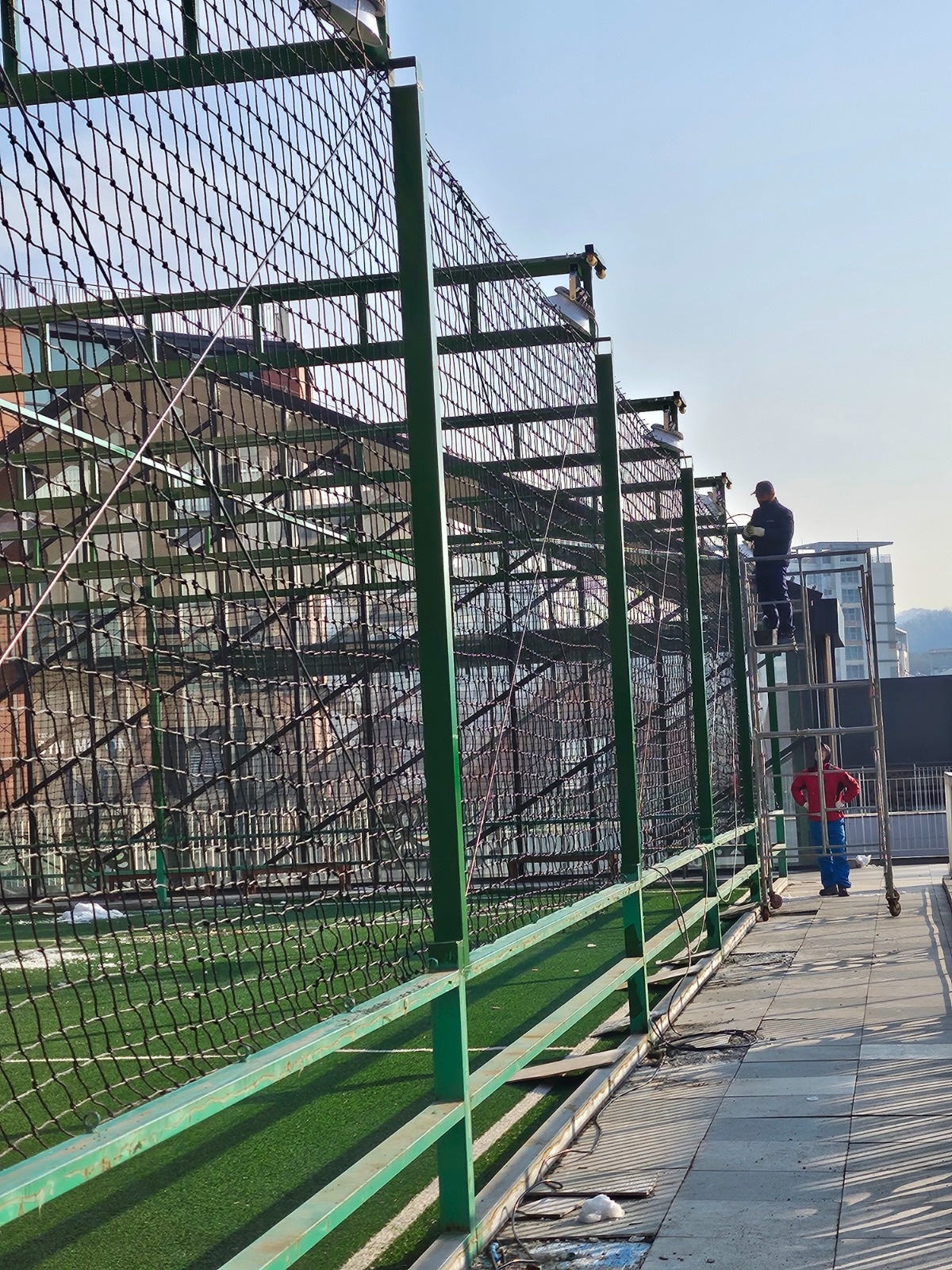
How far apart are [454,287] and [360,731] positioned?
177cm

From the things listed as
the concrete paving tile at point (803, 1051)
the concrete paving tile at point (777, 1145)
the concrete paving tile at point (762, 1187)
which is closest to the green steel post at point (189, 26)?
the concrete paving tile at point (762, 1187)

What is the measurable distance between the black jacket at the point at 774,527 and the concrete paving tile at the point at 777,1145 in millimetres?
8413

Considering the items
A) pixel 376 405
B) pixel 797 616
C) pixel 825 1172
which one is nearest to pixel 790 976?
pixel 825 1172

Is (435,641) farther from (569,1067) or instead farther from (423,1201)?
(569,1067)

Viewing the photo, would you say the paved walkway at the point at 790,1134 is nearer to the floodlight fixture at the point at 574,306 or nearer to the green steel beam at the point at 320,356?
the green steel beam at the point at 320,356

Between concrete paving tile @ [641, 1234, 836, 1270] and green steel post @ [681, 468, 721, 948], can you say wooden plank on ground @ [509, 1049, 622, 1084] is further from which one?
green steel post @ [681, 468, 721, 948]

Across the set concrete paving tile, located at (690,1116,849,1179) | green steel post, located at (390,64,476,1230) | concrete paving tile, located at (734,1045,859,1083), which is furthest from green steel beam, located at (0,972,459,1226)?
concrete paving tile, located at (734,1045,859,1083)

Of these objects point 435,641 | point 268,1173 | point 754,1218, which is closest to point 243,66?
point 435,641

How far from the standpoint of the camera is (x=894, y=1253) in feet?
12.5

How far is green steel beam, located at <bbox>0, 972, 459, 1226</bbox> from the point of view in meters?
2.08

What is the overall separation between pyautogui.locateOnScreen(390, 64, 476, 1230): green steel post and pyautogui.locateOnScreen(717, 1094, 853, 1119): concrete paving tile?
5.97ft

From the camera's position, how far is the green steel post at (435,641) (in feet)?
13.2

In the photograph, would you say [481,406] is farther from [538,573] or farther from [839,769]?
[839,769]

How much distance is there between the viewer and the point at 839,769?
13.3m
